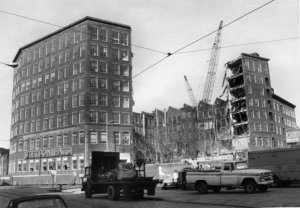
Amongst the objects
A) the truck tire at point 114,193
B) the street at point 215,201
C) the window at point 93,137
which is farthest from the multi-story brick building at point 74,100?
the street at point 215,201

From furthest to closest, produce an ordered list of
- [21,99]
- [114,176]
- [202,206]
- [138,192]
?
1. [21,99]
2. [114,176]
3. [138,192]
4. [202,206]

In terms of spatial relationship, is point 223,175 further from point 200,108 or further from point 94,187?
point 200,108

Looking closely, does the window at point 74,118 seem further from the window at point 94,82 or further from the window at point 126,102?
the window at point 126,102

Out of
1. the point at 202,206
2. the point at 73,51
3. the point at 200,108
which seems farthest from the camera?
the point at 200,108

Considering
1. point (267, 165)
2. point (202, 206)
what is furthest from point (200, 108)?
point (202, 206)

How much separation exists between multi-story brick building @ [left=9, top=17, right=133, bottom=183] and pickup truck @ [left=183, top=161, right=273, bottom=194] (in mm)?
36514

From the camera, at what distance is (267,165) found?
1022 inches

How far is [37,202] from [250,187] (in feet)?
49.1

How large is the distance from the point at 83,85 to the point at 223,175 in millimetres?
45791

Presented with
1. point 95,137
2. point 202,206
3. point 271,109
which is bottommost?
point 202,206

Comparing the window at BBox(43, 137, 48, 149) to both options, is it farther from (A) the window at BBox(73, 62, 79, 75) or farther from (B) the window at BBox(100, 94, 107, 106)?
(A) the window at BBox(73, 62, 79, 75)

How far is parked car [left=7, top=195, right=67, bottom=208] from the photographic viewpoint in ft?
27.9

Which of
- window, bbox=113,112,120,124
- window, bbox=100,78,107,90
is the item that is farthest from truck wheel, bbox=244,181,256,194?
window, bbox=100,78,107,90

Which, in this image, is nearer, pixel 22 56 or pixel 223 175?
pixel 223 175
